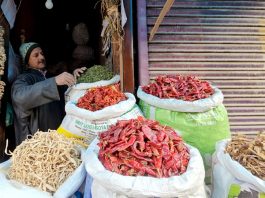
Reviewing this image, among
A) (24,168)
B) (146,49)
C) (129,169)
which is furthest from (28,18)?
(129,169)

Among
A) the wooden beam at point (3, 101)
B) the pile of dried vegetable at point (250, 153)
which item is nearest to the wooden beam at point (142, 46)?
the pile of dried vegetable at point (250, 153)

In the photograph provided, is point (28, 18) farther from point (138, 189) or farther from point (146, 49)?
point (138, 189)

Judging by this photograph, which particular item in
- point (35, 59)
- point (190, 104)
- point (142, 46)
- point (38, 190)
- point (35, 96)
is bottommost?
point (38, 190)

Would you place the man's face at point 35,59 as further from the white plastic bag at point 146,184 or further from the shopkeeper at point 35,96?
the white plastic bag at point 146,184

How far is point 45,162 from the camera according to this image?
7.26 feet

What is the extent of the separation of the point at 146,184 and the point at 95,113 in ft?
3.34

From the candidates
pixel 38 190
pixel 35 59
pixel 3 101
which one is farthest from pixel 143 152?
pixel 35 59

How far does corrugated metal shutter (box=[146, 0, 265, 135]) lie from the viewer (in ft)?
11.8

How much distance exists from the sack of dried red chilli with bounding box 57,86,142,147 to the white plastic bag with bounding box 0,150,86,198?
Result: 0.59 meters

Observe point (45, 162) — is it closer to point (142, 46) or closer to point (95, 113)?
point (95, 113)

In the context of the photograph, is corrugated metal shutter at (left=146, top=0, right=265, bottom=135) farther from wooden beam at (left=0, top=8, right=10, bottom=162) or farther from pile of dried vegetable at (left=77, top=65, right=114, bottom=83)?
wooden beam at (left=0, top=8, right=10, bottom=162)

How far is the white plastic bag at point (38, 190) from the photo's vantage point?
206 centimetres

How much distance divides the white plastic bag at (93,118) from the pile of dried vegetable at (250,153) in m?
0.89

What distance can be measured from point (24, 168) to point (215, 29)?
241 cm
